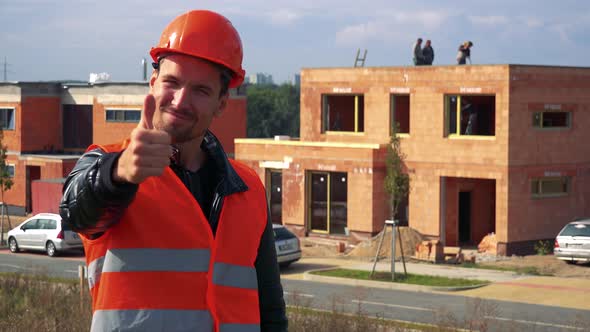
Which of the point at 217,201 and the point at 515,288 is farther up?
the point at 217,201

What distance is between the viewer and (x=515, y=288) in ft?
86.7

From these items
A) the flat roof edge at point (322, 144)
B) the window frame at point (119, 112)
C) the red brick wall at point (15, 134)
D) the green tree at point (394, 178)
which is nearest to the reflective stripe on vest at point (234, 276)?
the green tree at point (394, 178)

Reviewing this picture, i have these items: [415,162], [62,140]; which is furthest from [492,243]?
[62,140]

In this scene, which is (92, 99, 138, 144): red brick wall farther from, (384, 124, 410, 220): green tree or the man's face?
the man's face

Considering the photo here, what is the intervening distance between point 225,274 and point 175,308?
256 mm

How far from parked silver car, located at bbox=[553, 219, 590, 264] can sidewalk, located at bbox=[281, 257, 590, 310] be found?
245 cm

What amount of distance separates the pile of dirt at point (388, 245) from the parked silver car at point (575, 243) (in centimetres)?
481

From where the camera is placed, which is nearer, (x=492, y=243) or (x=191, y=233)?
(x=191, y=233)

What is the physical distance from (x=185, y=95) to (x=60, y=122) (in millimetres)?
53898

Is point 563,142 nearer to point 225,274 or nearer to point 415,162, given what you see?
point 415,162

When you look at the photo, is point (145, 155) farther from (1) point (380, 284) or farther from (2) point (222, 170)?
(1) point (380, 284)

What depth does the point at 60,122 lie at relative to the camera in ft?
184

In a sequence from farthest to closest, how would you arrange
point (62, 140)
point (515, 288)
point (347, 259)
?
point (62, 140) → point (347, 259) → point (515, 288)

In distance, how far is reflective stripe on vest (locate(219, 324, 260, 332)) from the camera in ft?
12.2
